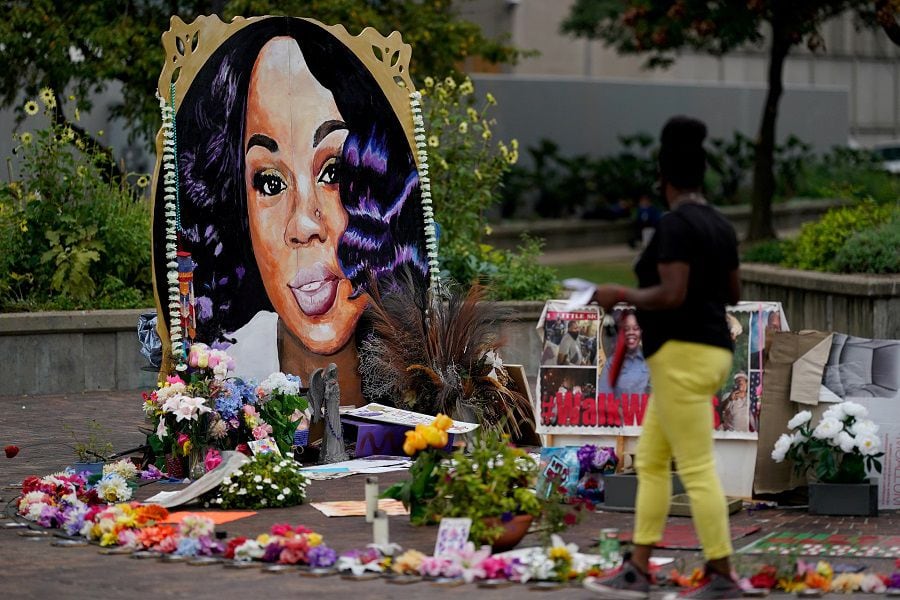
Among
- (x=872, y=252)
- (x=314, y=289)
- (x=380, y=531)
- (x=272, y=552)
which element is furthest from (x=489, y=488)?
(x=872, y=252)

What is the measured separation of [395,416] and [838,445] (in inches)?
122

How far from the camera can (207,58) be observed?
9992 millimetres

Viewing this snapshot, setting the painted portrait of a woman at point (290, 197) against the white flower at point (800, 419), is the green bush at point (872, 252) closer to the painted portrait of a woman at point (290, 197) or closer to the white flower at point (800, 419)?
the painted portrait of a woman at point (290, 197)

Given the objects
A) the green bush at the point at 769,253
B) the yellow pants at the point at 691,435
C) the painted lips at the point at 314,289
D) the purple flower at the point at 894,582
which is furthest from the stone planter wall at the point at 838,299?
the yellow pants at the point at 691,435

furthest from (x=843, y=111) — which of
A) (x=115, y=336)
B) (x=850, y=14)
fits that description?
(x=115, y=336)

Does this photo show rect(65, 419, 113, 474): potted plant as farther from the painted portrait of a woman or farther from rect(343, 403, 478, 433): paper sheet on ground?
rect(343, 403, 478, 433): paper sheet on ground

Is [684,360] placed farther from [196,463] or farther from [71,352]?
[71,352]

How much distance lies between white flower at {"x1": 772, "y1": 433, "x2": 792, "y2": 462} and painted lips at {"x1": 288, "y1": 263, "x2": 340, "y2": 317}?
3.54m

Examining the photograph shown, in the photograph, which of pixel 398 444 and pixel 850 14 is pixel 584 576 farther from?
pixel 850 14

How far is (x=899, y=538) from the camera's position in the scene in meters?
7.42

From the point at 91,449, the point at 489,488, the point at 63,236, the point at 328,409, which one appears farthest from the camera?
the point at 63,236

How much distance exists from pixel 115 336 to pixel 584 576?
25.2 ft

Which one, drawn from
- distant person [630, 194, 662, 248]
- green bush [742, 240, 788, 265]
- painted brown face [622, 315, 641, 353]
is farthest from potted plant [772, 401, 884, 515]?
distant person [630, 194, 662, 248]

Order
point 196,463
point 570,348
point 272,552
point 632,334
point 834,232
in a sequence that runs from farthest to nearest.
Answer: point 834,232 < point 196,463 < point 570,348 < point 632,334 < point 272,552
